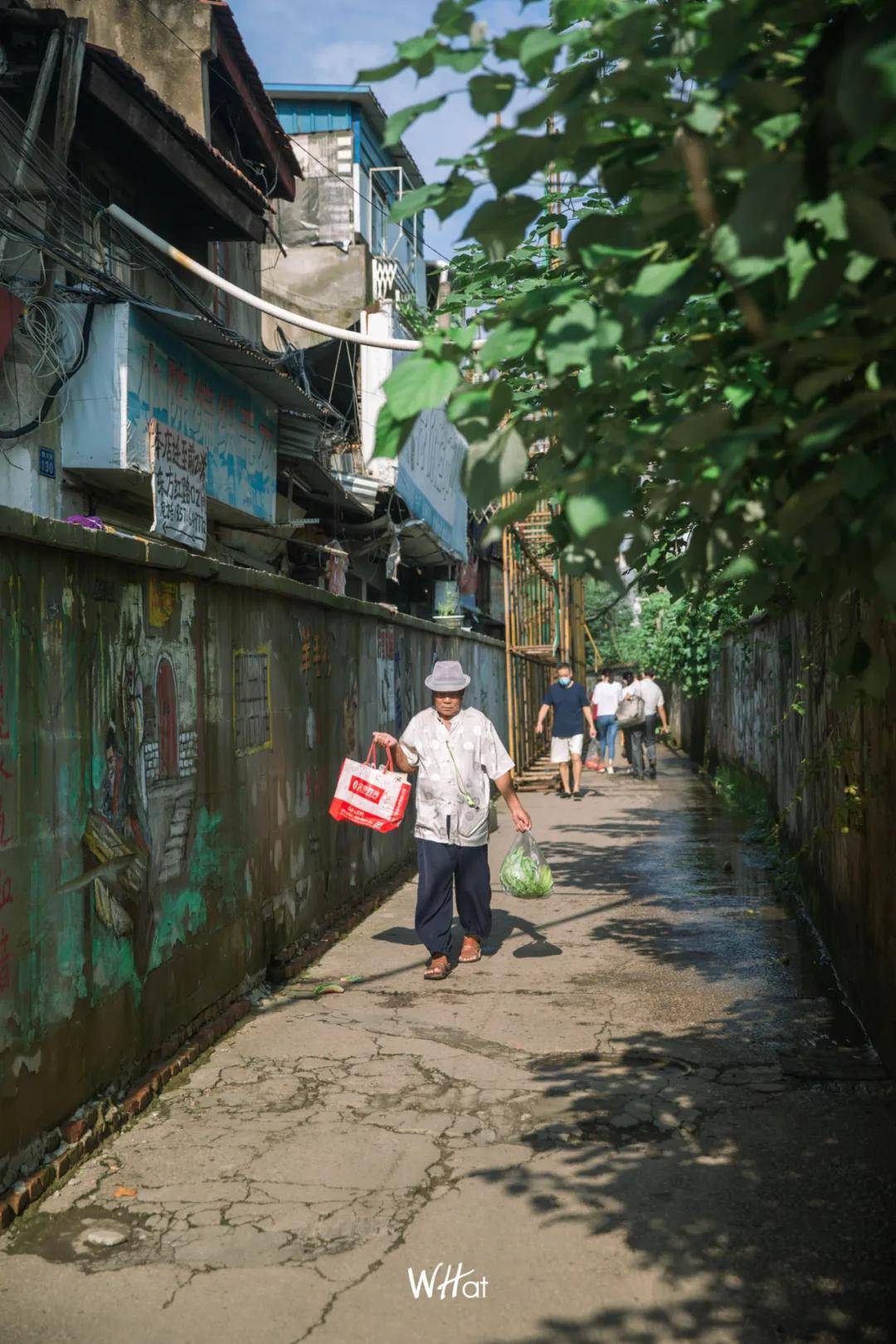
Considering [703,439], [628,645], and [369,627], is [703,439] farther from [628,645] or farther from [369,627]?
[628,645]

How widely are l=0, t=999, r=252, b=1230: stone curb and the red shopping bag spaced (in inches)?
76.8

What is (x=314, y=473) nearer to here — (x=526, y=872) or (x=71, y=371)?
(x=71, y=371)

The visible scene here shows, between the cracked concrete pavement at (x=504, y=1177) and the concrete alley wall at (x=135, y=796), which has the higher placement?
the concrete alley wall at (x=135, y=796)

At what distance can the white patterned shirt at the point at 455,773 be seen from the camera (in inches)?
303

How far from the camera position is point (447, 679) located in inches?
310

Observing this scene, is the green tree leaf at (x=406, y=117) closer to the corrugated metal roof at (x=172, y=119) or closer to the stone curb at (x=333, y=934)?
the stone curb at (x=333, y=934)

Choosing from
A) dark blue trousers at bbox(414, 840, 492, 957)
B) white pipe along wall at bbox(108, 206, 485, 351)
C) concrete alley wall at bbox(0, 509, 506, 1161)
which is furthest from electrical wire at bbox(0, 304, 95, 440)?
dark blue trousers at bbox(414, 840, 492, 957)

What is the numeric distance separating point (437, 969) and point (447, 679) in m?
1.74

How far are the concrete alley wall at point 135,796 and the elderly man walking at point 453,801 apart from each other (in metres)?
0.83

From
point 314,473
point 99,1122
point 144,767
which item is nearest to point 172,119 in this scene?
point 314,473

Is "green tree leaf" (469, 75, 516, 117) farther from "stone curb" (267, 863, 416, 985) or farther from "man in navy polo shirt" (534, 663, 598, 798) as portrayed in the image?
"man in navy polo shirt" (534, 663, 598, 798)

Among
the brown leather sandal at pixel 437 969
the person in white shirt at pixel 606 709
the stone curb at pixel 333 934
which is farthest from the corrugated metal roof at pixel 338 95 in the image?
the brown leather sandal at pixel 437 969

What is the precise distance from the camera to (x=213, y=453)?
11.2 meters

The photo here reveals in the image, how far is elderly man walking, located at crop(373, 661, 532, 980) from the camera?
7.67 m
